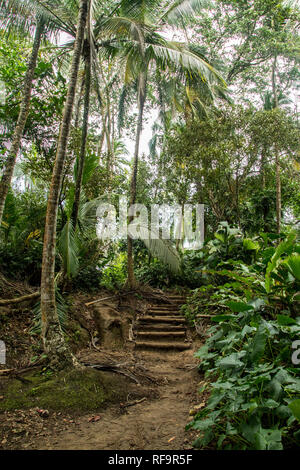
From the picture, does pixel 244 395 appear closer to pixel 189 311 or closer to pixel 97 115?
pixel 189 311

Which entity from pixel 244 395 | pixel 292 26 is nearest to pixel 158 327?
pixel 244 395

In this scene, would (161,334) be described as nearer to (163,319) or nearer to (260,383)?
(163,319)

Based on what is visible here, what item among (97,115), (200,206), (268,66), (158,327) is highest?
(268,66)

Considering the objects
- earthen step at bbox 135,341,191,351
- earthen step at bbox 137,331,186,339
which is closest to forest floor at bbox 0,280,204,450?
earthen step at bbox 135,341,191,351

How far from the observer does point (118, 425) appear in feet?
7.86

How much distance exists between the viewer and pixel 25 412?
241cm

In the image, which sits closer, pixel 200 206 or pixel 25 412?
pixel 25 412

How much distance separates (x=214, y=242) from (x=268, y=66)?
1110cm

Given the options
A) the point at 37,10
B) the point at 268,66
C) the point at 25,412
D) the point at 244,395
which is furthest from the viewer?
the point at 268,66

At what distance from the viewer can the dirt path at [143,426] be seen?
2.04m

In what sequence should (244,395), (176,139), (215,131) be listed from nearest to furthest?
(244,395)
(215,131)
(176,139)

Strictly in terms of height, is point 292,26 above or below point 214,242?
above
